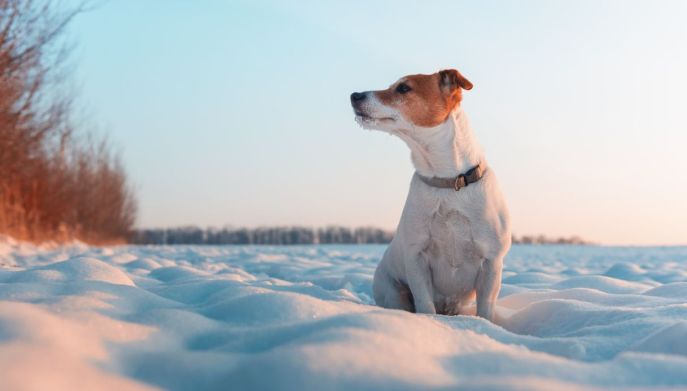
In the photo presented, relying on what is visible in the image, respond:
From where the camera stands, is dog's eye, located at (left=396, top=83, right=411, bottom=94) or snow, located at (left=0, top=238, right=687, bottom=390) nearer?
snow, located at (left=0, top=238, right=687, bottom=390)

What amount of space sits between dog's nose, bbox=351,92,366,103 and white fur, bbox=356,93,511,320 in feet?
0.43

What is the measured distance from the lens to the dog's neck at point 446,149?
11.5 feet

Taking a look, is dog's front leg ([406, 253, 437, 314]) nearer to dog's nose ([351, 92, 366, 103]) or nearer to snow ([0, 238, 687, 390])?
snow ([0, 238, 687, 390])

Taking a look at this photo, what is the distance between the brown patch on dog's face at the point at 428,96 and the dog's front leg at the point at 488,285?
0.86 metres

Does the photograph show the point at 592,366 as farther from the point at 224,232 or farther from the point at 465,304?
the point at 224,232

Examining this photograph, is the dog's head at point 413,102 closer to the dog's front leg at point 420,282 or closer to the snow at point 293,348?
the dog's front leg at point 420,282

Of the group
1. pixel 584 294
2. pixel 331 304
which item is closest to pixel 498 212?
pixel 584 294

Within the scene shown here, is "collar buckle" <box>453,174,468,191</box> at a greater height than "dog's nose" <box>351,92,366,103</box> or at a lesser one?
lesser

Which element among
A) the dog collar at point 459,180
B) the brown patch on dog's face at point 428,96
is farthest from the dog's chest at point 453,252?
the brown patch on dog's face at point 428,96

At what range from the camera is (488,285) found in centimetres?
350

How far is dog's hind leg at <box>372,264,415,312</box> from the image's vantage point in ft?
12.9

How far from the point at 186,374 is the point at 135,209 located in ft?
110

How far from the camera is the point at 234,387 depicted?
168 centimetres

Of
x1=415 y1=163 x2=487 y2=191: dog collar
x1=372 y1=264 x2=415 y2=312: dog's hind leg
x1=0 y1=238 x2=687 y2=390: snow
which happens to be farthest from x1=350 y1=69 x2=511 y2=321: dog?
x1=0 y1=238 x2=687 y2=390: snow
